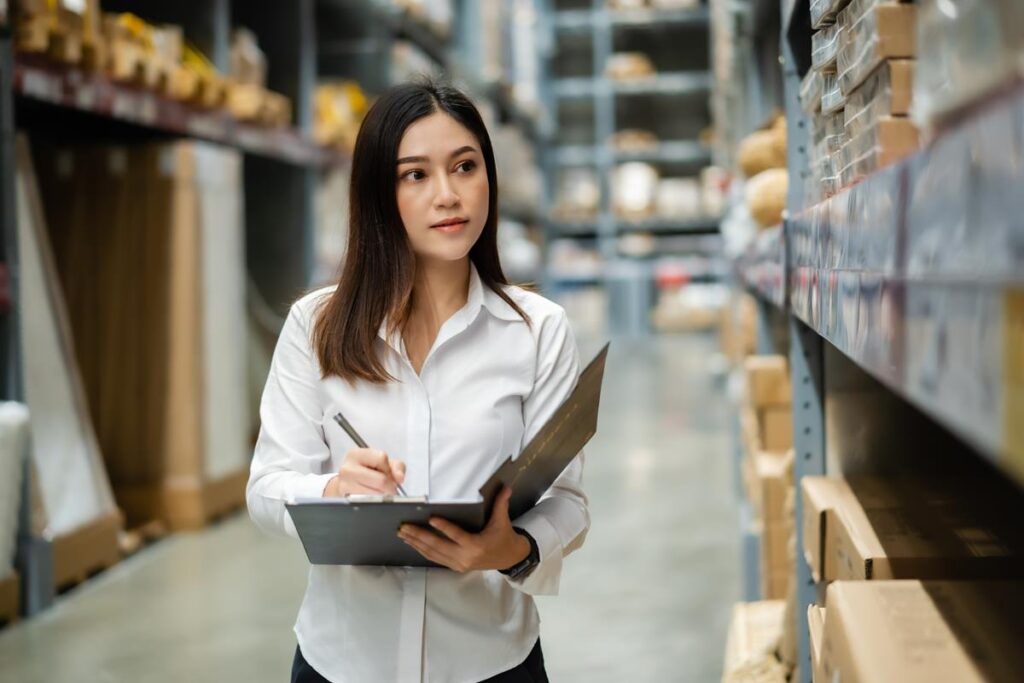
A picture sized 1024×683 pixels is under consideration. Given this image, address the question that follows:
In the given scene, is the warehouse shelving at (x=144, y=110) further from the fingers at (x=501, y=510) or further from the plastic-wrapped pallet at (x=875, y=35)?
the plastic-wrapped pallet at (x=875, y=35)

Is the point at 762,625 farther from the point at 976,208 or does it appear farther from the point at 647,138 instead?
the point at 647,138

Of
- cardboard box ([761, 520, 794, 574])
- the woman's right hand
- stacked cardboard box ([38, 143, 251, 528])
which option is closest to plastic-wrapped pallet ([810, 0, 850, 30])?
the woman's right hand

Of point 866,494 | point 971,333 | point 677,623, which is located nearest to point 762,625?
point 677,623

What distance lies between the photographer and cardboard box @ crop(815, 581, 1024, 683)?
0.95 metres

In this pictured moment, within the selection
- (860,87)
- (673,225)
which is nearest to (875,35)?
(860,87)

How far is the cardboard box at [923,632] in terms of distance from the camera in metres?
0.95

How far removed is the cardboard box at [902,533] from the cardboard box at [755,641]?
536mm

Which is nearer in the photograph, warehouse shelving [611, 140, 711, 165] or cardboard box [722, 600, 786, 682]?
cardboard box [722, 600, 786, 682]

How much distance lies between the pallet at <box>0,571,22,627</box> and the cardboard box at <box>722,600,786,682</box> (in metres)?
1.94

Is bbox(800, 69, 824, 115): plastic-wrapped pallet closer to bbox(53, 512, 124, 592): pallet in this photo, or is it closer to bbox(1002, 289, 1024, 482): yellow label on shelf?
bbox(1002, 289, 1024, 482): yellow label on shelf

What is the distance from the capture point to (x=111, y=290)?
443 cm

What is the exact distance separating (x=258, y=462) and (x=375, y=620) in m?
0.26

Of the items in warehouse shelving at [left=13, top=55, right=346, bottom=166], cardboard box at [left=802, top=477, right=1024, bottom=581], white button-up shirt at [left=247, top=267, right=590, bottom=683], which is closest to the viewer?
cardboard box at [left=802, top=477, right=1024, bottom=581]

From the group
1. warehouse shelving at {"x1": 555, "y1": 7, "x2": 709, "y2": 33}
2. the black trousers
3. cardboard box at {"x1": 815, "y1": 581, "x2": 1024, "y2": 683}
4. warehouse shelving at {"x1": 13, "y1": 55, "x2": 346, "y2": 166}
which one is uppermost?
warehouse shelving at {"x1": 555, "y1": 7, "x2": 709, "y2": 33}
